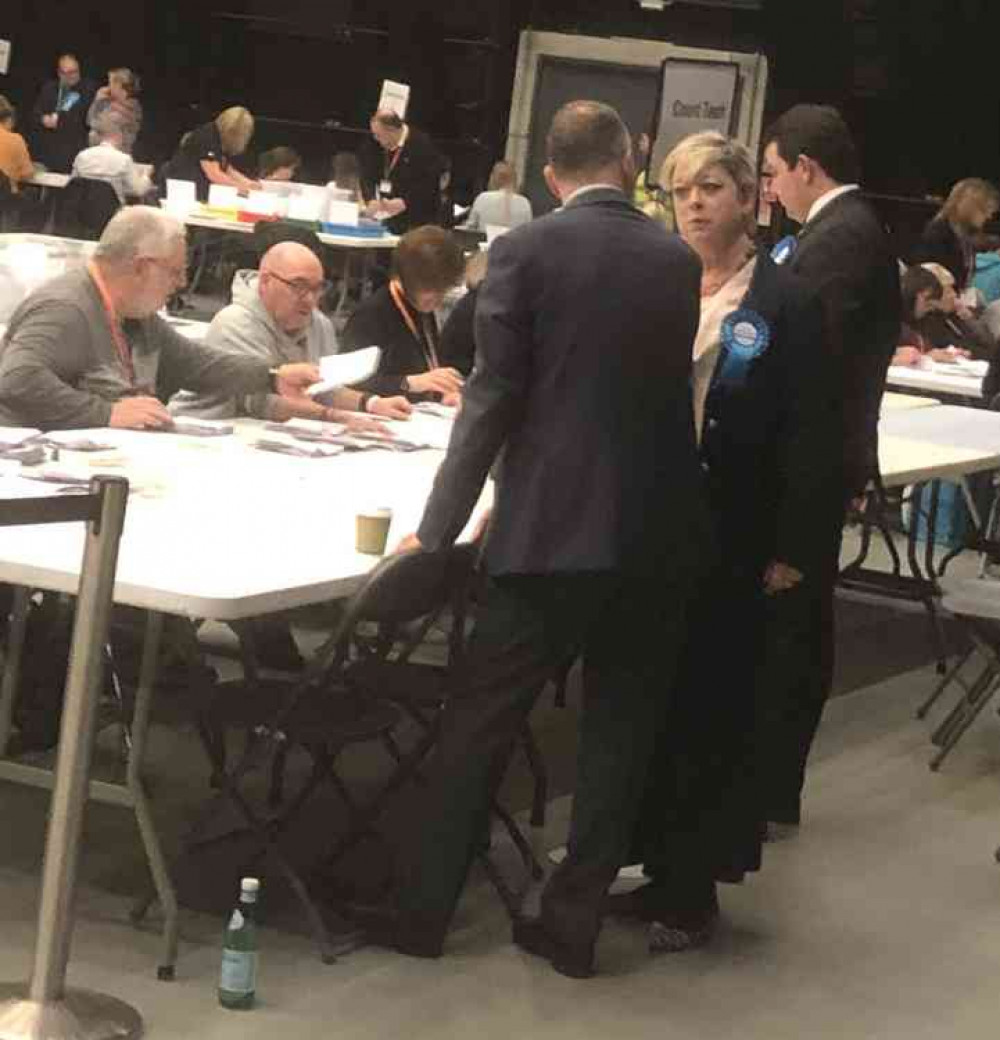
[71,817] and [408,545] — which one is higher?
[408,545]

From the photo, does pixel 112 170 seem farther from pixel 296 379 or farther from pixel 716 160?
pixel 716 160

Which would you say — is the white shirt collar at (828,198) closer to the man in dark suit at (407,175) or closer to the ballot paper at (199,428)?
the ballot paper at (199,428)

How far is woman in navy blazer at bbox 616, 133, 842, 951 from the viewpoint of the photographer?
4.42 m

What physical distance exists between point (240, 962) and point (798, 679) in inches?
73.8

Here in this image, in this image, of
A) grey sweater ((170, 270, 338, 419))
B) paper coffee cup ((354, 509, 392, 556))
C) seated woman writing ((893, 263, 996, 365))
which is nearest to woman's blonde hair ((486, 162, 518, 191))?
seated woman writing ((893, 263, 996, 365))

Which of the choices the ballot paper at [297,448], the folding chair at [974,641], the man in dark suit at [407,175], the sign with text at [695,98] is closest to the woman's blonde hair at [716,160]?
the ballot paper at [297,448]

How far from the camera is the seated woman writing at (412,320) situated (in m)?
6.64

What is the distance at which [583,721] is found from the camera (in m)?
4.31

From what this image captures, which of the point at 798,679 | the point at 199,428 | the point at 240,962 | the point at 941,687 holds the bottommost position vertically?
the point at 941,687

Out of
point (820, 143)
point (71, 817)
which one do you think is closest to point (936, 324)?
point (820, 143)

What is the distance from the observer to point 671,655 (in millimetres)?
4297

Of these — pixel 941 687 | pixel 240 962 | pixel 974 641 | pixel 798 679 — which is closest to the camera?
pixel 240 962

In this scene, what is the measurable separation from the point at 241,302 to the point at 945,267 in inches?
225

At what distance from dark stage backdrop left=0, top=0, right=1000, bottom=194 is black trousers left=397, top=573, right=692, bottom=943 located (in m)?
13.2
